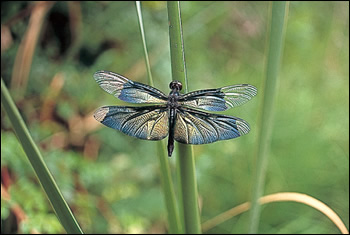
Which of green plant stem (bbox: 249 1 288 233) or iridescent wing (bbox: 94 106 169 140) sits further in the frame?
green plant stem (bbox: 249 1 288 233)

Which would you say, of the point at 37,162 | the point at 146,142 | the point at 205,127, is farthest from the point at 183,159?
the point at 146,142

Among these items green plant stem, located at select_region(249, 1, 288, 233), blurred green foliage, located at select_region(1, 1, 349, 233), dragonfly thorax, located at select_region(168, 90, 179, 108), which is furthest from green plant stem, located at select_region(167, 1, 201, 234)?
blurred green foliage, located at select_region(1, 1, 349, 233)

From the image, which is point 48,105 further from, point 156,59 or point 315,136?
point 315,136

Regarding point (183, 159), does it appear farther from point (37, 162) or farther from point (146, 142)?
point (146, 142)

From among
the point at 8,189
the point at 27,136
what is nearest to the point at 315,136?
the point at 8,189

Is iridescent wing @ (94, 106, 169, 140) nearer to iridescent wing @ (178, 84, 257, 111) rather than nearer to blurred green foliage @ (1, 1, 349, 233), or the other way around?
iridescent wing @ (178, 84, 257, 111)
